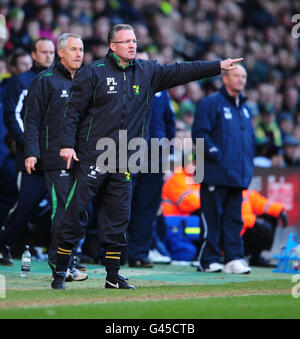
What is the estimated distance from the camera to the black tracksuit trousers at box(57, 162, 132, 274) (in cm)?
695

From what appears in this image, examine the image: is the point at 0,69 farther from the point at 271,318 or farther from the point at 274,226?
the point at 271,318

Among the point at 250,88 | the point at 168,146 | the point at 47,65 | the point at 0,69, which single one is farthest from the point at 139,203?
the point at 250,88

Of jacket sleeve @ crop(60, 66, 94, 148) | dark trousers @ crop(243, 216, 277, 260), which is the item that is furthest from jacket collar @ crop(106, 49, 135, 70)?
dark trousers @ crop(243, 216, 277, 260)

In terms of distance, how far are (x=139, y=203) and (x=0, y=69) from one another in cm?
282

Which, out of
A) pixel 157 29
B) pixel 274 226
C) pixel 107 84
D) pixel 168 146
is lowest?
pixel 274 226

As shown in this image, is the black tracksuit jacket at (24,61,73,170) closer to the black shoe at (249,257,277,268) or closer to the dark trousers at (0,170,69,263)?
the dark trousers at (0,170,69,263)

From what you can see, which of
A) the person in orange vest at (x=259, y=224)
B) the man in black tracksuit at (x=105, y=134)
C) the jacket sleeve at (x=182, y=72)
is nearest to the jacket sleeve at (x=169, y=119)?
the person in orange vest at (x=259, y=224)

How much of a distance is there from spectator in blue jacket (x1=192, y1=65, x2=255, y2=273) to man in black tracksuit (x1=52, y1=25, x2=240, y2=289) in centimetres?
281

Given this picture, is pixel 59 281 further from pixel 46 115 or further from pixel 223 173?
pixel 223 173

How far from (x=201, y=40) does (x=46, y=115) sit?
11658mm

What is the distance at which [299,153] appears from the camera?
1627 centimetres

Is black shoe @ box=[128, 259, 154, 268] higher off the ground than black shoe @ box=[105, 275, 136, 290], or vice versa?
black shoe @ box=[105, 275, 136, 290]

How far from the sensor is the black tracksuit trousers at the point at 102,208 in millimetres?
6953

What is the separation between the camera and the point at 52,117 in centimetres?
809
